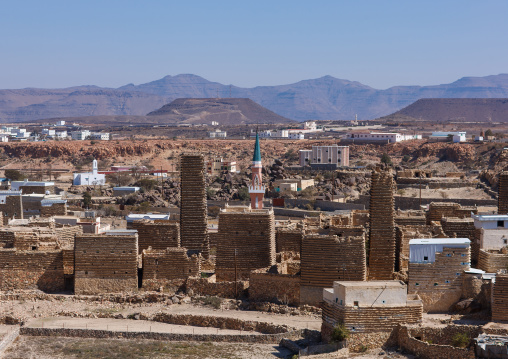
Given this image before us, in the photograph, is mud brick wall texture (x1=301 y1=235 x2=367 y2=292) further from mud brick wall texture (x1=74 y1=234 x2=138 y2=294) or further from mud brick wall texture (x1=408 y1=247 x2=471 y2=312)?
mud brick wall texture (x1=74 y1=234 x2=138 y2=294)

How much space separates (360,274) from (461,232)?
585 centimetres

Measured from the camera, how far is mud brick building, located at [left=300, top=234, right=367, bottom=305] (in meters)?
29.1

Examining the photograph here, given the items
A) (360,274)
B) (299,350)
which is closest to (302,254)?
(360,274)

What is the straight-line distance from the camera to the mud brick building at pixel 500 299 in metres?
26.2

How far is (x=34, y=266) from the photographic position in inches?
1266

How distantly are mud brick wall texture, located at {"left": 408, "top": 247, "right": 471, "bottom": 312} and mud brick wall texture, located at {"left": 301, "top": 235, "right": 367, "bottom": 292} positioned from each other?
169 cm

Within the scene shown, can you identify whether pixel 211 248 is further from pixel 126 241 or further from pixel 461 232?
pixel 461 232

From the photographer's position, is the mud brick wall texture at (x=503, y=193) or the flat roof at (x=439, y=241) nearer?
the flat roof at (x=439, y=241)

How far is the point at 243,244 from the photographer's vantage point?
3206cm

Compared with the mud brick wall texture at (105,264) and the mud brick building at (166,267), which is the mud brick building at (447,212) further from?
the mud brick wall texture at (105,264)

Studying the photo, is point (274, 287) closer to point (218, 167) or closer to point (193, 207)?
point (193, 207)

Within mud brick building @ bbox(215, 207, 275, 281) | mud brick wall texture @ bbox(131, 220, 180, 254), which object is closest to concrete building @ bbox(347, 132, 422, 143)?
mud brick wall texture @ bbox(131, 220, 180, 254)

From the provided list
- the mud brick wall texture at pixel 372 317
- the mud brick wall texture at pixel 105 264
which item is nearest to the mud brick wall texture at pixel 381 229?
the mud brick wall texture at pixel 372 317

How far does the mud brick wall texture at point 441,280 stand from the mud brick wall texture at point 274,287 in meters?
3.61
